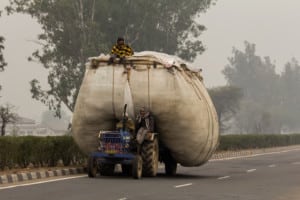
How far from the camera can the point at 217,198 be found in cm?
1438

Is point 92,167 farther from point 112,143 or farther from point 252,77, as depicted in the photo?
point 252,77

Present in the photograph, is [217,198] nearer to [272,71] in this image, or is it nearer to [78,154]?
[78,154]

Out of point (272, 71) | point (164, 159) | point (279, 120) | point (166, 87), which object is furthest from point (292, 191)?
point (272, 71)

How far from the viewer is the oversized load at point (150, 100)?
20625mm

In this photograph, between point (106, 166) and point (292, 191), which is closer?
point (292, 191)

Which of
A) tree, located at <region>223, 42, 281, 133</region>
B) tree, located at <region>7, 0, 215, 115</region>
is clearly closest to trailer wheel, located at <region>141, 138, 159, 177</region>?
tree, located at <region>7, 0, 215, 115</region>

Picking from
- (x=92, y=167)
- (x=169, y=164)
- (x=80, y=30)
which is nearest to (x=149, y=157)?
(x=92, y=167)

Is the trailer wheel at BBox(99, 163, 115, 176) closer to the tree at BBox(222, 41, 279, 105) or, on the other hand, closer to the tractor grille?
the tractor grille

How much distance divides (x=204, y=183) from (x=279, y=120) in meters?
141

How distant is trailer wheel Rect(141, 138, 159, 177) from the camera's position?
20.3 m

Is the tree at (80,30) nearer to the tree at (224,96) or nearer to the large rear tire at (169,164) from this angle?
the large rear tire at (169,164)

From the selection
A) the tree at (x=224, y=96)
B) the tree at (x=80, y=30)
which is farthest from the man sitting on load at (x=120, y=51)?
the tree at (x=224, y=96)

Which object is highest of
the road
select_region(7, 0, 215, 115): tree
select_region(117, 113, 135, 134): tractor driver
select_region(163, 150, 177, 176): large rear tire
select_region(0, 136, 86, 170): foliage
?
select_region(7, 0, 215, 115): tree

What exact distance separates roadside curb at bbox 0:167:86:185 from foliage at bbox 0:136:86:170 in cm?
95
